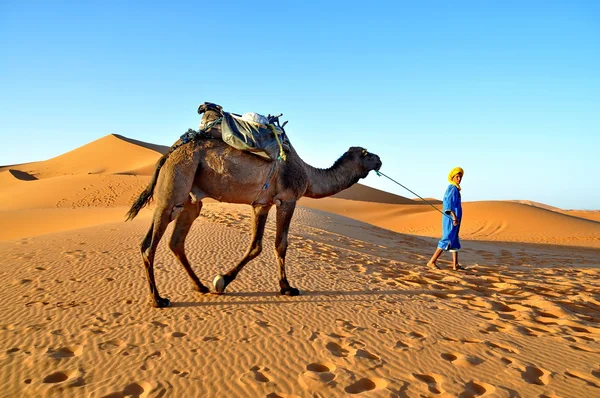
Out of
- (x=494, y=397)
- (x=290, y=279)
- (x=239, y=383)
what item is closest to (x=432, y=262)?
(x=290, y=279)

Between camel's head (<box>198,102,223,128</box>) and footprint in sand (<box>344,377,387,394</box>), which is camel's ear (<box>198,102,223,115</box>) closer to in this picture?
camel's head (<box>198,102,223,128</box>)

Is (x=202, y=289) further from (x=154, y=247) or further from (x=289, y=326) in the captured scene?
(x=289, y=326)

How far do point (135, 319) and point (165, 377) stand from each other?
5.14 feet

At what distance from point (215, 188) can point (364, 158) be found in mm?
2660

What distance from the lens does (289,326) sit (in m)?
4.72

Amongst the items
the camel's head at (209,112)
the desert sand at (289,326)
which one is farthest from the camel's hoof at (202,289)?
the camel's head at (209,112)

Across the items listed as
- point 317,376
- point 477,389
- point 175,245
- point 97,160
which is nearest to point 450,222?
point 175,245

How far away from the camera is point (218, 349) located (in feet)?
13.2

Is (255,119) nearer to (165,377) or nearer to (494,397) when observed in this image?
(165,377)

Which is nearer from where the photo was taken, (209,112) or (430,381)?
(430,381)

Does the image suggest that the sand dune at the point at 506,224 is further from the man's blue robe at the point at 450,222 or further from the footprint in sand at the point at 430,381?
the footprint in sand at the point at 430,381

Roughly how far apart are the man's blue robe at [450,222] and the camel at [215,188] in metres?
4.03

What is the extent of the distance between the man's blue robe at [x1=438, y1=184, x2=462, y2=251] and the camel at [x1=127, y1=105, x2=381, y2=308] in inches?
158

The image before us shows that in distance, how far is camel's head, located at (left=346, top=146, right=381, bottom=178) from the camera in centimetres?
689
